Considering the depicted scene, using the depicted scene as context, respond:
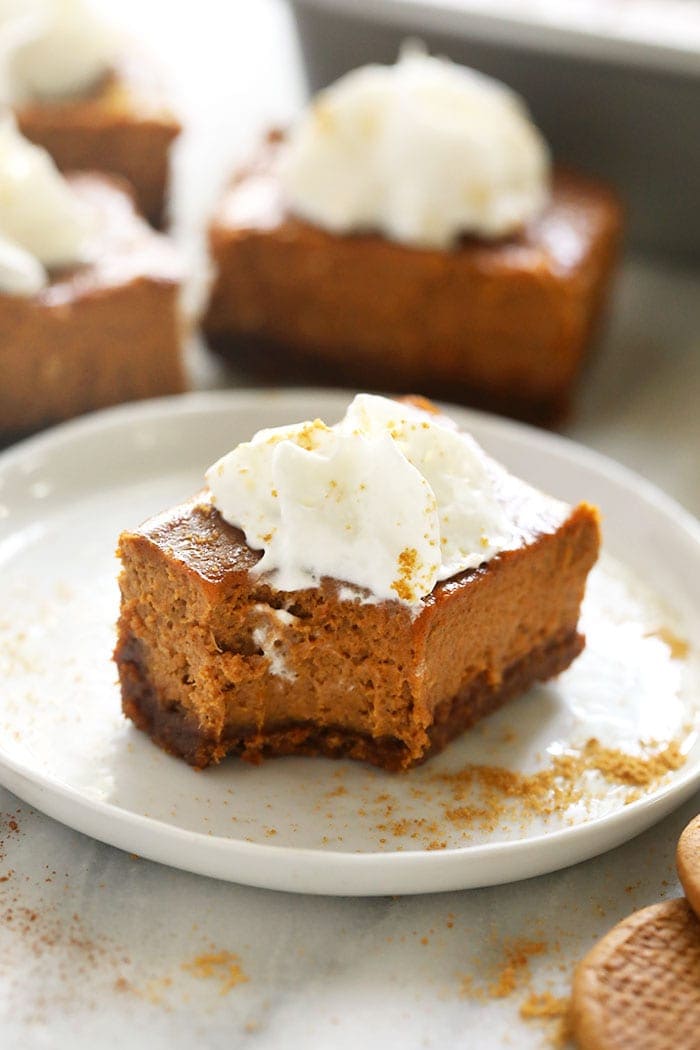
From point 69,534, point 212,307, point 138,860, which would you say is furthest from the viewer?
point 212,307

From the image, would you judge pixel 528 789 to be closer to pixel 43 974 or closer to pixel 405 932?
pixel 405 932

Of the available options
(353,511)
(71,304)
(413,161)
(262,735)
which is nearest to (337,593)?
(353,511)

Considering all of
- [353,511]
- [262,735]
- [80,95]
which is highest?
[80,95]

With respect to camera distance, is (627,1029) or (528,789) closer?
(627,1029)

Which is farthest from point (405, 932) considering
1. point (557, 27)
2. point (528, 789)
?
point (557, 27)

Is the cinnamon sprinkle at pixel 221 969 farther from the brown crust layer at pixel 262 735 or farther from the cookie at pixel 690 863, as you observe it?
Answer: the cookie at pixel 690 863

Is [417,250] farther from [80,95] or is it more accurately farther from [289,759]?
[289,759]
